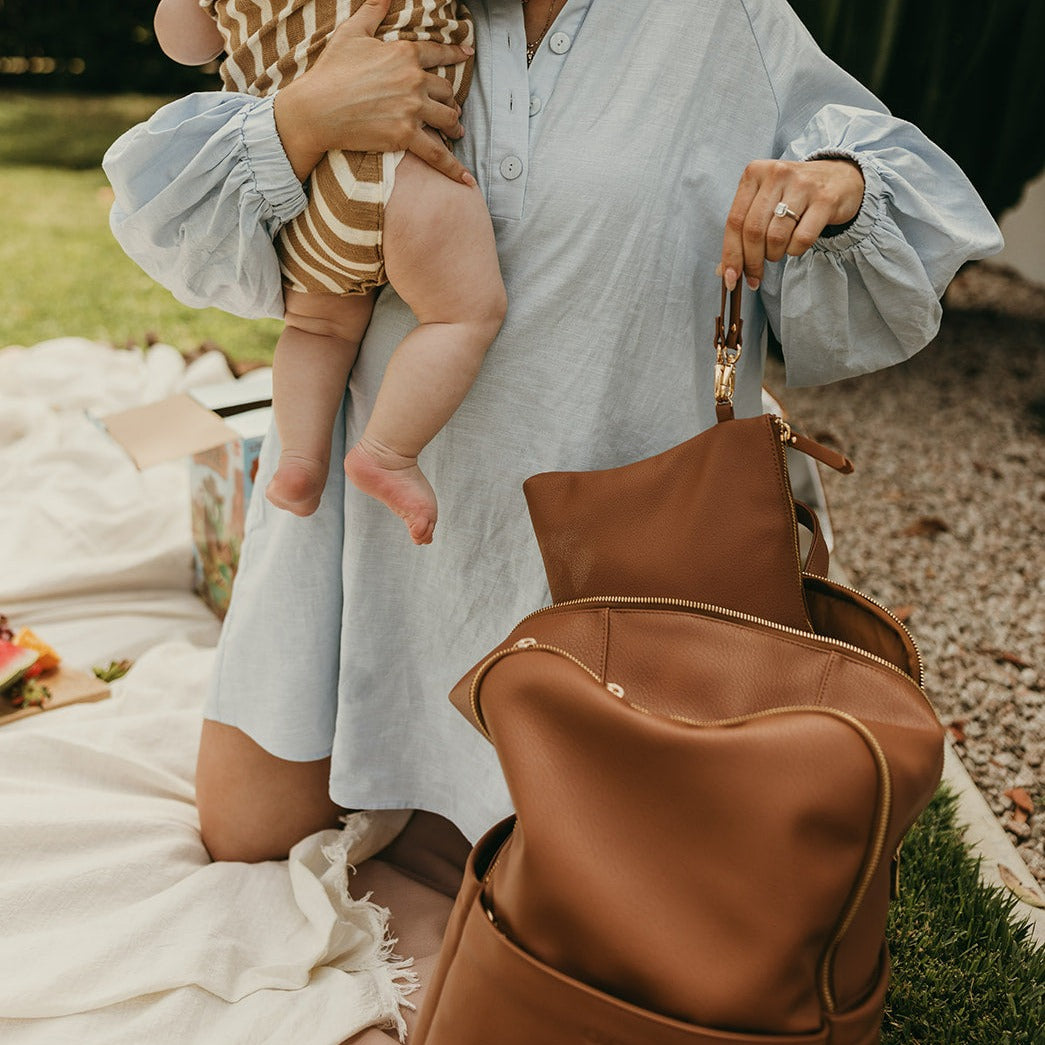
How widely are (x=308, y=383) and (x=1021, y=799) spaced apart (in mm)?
1826

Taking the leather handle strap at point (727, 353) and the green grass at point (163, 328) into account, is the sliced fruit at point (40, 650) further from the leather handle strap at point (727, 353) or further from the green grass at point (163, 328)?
the green grass at point (163, 328)

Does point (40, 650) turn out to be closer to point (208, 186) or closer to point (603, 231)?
point (208, 186)

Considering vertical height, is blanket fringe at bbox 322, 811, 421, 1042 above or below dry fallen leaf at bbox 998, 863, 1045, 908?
above

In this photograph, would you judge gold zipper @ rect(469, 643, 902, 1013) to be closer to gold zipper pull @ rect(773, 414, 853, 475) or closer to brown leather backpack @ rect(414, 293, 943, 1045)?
brown leather backpack @ rect(414, 293, 943, 1045)

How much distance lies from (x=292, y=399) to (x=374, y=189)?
1.15 feet

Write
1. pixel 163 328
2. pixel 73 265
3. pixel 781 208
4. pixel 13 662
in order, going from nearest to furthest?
1. pixel 781 208
2. pixel 13 662
3. pixel 163 328
4. pixel 73 265

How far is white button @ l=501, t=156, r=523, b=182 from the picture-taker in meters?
1.40

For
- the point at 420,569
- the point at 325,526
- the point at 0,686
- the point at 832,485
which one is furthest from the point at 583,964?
the point at 832,485

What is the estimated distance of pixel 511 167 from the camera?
4.61ft

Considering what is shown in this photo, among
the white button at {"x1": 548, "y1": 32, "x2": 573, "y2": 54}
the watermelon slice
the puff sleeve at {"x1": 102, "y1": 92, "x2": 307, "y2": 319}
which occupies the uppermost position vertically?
the white button at {"x1": 548, "y1": 32, "x2": 573, "y2": 54}

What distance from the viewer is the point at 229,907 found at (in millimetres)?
1829

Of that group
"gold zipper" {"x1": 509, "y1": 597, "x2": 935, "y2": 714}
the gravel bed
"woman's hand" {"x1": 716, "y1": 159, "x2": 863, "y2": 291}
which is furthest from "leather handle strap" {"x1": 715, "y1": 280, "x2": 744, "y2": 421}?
the gravel bed

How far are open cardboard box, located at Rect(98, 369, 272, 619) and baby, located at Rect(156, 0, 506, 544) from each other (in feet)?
3.58

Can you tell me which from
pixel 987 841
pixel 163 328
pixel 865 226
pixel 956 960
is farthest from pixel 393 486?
pixel 163 328
